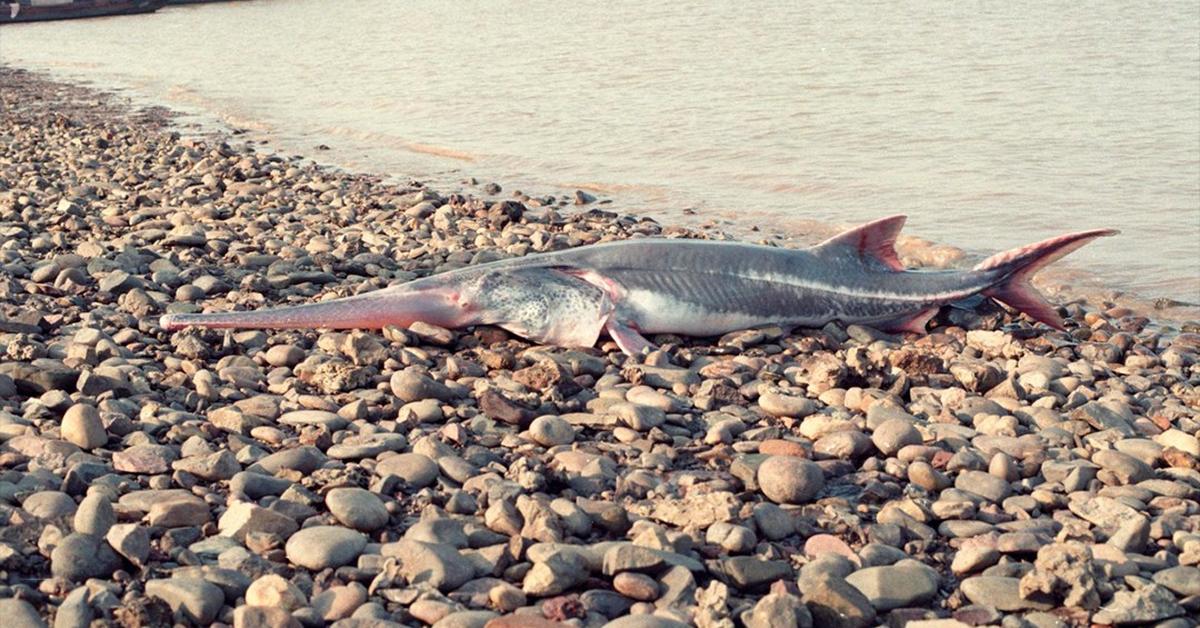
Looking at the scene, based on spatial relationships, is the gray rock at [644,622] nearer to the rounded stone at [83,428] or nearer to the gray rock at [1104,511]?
the gray rock at [1104,511]

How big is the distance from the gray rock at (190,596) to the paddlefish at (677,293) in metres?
3.27

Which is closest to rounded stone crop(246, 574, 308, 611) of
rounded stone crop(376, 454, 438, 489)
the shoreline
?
rounded stone crop(376, 454, 438, 489)

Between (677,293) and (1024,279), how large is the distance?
7.05 ft

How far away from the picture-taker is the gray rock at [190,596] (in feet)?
11.3

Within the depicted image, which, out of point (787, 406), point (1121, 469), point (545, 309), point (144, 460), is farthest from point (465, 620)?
point (545, 309)

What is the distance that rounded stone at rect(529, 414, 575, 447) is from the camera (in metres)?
5.16

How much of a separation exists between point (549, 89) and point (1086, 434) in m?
19.4

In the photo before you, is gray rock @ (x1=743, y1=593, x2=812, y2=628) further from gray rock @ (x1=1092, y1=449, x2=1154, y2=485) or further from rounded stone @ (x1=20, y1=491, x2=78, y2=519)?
rounded stone @ (x1=20, y1=491, x2=78, y2=519)

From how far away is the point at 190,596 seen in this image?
348cm

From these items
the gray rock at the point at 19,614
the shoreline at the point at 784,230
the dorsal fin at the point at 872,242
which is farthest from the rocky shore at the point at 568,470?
the shoreline at the point at 784,230

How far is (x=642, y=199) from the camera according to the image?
14.1 m

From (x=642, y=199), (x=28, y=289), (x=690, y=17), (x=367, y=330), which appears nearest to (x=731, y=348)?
(x=367, y=330)

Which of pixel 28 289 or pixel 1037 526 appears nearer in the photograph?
pixel 1037 526

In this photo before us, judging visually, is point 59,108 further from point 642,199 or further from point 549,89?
point 642,199
